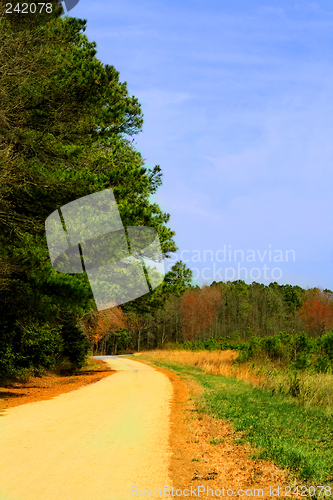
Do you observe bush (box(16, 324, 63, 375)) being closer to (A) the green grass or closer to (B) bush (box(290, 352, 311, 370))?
(A) the green grass

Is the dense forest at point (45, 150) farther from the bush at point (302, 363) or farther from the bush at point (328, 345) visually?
the bush at point (328, 345)

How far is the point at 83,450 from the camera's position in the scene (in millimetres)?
6695

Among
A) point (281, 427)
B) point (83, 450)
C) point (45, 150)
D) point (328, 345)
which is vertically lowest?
point (281, 427)

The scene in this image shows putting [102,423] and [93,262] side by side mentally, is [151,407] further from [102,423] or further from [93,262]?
[93,262]

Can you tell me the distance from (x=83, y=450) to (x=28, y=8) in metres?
12.7

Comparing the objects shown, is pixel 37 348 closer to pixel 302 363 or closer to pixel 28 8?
pixel 302 363

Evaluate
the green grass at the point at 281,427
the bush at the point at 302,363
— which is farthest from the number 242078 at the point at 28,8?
the bush at the point at 302,363

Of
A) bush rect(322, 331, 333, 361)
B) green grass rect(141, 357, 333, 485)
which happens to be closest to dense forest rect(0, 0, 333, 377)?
green grass rect(141, 357, 333, 485)

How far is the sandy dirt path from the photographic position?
4882mm

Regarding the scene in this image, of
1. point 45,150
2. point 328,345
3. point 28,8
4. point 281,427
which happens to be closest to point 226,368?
point 328,345

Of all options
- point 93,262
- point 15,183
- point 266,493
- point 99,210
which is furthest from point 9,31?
point 266,493

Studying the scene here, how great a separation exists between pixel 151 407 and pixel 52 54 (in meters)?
10.5

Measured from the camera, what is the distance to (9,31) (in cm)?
1235

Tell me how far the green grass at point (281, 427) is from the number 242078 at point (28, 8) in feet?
41.5
